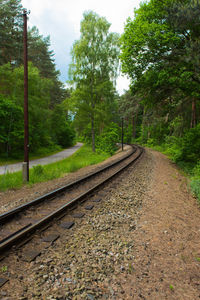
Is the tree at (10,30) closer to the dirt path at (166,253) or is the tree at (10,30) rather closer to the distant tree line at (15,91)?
the distant tree line at (15,91)

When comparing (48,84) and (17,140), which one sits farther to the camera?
(48,84)

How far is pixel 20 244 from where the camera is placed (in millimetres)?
3928

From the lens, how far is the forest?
11.2 metres

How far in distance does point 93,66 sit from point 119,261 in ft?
77.9

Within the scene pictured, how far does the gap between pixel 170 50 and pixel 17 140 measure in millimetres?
18579

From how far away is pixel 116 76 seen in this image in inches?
964

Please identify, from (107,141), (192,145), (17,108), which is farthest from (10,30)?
(192,145)

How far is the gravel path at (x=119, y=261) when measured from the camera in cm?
283

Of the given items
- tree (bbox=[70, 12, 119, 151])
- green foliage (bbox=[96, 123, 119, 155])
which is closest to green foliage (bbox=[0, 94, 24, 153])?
tree (bbox=[70, 12, 119, 151])

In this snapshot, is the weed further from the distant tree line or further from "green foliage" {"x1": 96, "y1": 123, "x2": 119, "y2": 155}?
"green foliage" {"x1": 96, "y1": 123, "x2": 119, "y2": 155}

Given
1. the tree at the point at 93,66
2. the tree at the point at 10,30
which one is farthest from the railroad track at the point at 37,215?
the tree at the point at 10,30

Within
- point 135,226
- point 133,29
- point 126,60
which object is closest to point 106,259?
point 135,226

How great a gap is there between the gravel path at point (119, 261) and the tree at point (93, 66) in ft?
63.0

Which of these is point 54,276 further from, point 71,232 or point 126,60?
point 126,60
